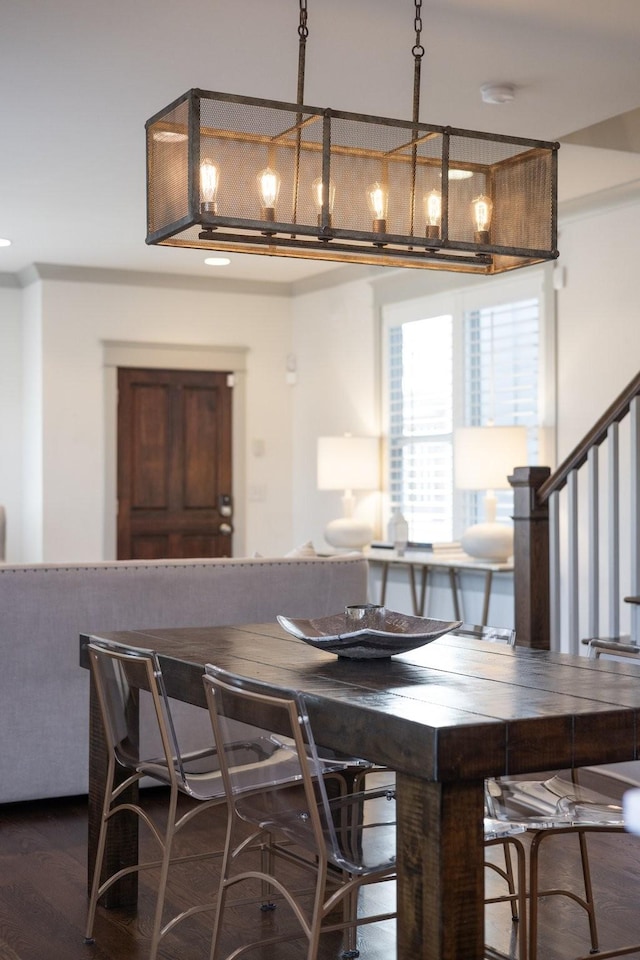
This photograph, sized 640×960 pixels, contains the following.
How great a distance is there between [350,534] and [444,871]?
582 centimetres

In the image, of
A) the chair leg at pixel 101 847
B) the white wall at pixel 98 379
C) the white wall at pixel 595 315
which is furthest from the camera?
the white wall at pixel 98 379

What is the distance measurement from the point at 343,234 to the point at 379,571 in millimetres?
4570

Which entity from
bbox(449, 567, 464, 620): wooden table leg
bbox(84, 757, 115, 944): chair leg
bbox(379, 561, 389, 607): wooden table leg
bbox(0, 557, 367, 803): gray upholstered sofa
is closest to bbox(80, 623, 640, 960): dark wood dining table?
bbox(84, 757, 115, 944): chair leg

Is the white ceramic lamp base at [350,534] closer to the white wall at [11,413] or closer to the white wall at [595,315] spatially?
the white wall at [595,315]

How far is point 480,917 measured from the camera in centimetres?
216

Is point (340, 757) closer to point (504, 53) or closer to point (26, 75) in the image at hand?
point (504, 53)

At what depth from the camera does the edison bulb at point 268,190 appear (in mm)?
3324

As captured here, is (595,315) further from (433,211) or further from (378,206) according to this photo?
(378,206)

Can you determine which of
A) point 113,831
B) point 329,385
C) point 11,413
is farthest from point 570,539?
point 11,413

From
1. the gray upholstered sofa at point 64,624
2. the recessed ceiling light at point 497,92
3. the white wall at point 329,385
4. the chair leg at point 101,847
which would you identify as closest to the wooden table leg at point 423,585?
the white wall at point 329,385

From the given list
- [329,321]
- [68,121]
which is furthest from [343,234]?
[329,321]

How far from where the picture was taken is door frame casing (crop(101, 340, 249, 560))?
29.2ft

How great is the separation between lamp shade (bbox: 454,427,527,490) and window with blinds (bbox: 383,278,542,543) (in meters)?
0.29

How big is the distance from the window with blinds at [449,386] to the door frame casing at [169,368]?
5.04ft
